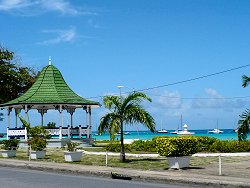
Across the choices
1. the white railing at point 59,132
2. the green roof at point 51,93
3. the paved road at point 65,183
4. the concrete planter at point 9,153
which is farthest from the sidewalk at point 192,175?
the white railing at point 59,132

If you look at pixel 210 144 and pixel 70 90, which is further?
pixel 70 90

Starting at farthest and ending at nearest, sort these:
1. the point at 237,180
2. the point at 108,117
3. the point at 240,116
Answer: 1. the point at 108,117
2. the point at 240,116
3. the point at 237,180

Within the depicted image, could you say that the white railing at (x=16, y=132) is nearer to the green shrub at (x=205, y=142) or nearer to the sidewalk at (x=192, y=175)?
the green shrub at (x=205, y=142)

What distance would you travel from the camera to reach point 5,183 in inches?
641

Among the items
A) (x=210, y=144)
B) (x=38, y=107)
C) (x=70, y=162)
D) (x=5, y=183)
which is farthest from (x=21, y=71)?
(x=5, y=183)

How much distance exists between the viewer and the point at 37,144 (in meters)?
29.2

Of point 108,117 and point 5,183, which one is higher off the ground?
point 108,117

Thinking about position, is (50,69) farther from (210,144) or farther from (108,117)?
(108,117)

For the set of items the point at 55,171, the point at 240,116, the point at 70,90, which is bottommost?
the point at 55,171

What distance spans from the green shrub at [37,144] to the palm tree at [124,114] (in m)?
6.22

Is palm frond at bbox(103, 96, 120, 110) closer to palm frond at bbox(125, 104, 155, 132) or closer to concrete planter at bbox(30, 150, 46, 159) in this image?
palm frond at bbox(125, 104, 155, 132)

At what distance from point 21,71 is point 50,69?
1381 cm

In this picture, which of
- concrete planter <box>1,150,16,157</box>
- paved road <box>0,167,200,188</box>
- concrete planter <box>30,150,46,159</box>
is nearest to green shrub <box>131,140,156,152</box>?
concrete planter <box>30,150,46,159</box>

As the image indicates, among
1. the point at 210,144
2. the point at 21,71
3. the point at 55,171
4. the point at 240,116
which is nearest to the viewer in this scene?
the point at 240,116
